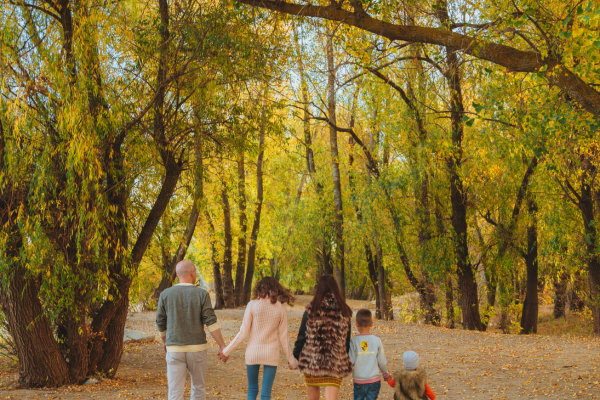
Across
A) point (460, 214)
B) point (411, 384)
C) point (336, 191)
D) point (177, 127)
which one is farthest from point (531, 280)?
point (411, 384)

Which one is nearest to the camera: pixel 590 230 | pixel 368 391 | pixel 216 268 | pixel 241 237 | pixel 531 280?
pixel 368 391

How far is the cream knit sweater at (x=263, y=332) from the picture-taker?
15.5 ft

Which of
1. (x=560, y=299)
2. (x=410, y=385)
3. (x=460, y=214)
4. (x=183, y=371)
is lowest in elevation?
(x=560, y=299)

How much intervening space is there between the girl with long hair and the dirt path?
3206mm

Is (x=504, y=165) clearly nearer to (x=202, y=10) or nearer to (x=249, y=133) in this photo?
(x=249, y=133)

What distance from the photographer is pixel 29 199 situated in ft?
23.1

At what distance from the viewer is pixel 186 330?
4.84m

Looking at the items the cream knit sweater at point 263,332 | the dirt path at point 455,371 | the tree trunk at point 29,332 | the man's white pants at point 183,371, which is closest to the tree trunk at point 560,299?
the dirt path at point 455,371

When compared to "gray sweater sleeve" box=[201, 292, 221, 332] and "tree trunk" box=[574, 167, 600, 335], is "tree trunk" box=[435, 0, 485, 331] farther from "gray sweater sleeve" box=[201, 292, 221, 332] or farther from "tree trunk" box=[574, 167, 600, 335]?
"gray sweater sleeve" box=[201, 292, 221, 332]

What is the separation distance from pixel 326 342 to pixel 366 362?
17.9 inches

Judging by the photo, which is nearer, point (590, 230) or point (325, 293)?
point (325, 293)

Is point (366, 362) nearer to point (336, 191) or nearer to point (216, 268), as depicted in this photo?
point (336, 191)

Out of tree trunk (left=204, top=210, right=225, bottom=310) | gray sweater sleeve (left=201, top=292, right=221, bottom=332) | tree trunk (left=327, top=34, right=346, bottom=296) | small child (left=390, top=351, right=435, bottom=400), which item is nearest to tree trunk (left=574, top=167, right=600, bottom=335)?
tree trunk (left=327, top=34, right=346, bottom=296)

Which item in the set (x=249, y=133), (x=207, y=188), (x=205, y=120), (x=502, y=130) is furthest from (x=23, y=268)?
(x=207, y=188)
